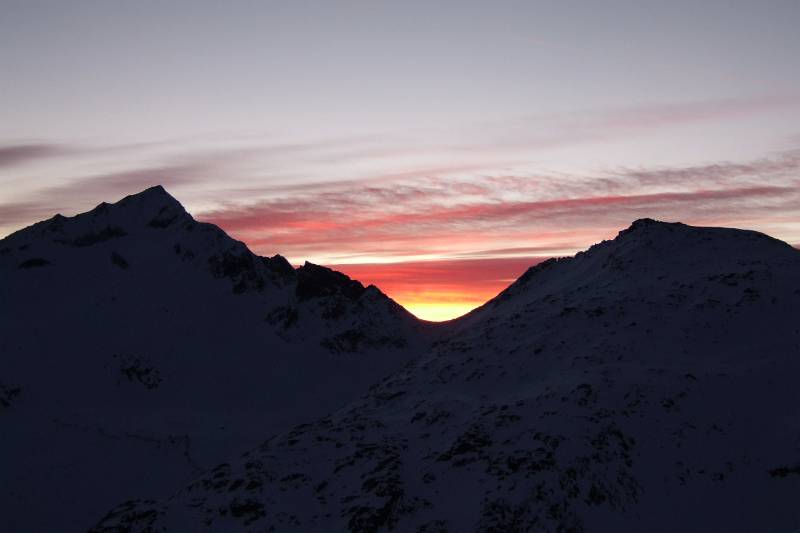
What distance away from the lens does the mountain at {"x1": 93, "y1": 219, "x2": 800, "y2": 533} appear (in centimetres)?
2273

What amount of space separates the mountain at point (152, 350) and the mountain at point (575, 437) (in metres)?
18.2

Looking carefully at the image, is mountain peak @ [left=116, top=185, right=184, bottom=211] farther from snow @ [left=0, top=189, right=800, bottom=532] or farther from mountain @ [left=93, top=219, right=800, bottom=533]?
mountain @ [left=93, top=219, right=800, bottom=533]

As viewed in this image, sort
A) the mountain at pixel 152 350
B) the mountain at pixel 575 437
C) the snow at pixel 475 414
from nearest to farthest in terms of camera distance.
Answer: the mountain at pixel 575 437 → the snow at pixel 475 414 → the mountain at pixel 152 350

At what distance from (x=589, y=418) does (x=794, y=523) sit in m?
7.24

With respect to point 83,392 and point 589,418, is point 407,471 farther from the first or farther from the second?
point 83,392

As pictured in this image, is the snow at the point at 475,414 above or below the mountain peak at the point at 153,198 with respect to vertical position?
below

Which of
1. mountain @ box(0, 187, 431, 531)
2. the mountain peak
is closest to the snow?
mountain @ box(0, 187, 431, 531)

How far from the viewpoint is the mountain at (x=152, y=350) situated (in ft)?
147

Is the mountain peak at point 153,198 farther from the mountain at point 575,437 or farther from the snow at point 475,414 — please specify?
the mountain at point 575,437

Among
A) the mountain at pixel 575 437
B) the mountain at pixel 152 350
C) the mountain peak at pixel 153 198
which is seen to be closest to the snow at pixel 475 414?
the mountain at pixel 575 437

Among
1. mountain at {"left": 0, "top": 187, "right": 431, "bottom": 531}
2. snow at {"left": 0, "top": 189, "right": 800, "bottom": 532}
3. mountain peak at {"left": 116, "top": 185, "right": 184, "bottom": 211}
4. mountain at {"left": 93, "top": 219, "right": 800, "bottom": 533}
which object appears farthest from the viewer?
mountain peak at {"left": 116, "top": 185, "right": 184, "bottom": 211}

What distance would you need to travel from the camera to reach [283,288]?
8219 centimetres

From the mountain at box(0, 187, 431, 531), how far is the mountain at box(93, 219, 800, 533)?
18217 millimetres

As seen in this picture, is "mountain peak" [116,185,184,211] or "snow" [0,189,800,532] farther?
"mountain peak" [116,185,184,211]
